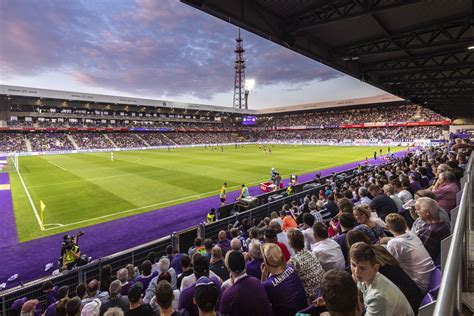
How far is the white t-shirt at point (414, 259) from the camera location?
3.30 meters

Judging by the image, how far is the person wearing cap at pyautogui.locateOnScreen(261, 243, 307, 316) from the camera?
3125 millimetres

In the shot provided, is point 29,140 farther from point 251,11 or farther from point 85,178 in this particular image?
point 251,11

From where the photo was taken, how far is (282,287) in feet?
10.4

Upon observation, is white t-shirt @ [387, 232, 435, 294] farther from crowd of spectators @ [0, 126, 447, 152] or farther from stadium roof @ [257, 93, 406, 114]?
stadium roof @ [257, 93, 406, 114]

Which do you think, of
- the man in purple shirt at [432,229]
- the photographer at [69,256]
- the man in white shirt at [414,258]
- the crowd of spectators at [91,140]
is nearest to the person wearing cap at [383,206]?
the man in purple shirt at [432,229]

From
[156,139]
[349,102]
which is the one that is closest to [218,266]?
[156,139]

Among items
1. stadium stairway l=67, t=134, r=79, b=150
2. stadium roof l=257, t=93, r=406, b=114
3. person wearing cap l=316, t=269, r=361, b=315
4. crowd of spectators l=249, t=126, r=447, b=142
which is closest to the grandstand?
person wearing cap l=316, t=269, r=361, b=315

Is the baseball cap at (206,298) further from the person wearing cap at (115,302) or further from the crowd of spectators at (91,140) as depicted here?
the crowd of spectators at (91,140)

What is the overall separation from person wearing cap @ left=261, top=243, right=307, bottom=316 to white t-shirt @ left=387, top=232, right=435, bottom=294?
137 cm

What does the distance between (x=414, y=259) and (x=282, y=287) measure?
1761 millimetres

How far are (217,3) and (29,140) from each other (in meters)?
73.8

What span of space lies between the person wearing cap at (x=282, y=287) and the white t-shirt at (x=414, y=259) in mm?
1371

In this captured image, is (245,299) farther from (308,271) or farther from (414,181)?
(414,181)

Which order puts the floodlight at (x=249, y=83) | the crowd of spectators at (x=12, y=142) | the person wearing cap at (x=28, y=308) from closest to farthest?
the person wearing cap at (x=28, y=308) → the crowd of spectators at (x=12, y=142) → the floodlight at (x=249, y=83)
